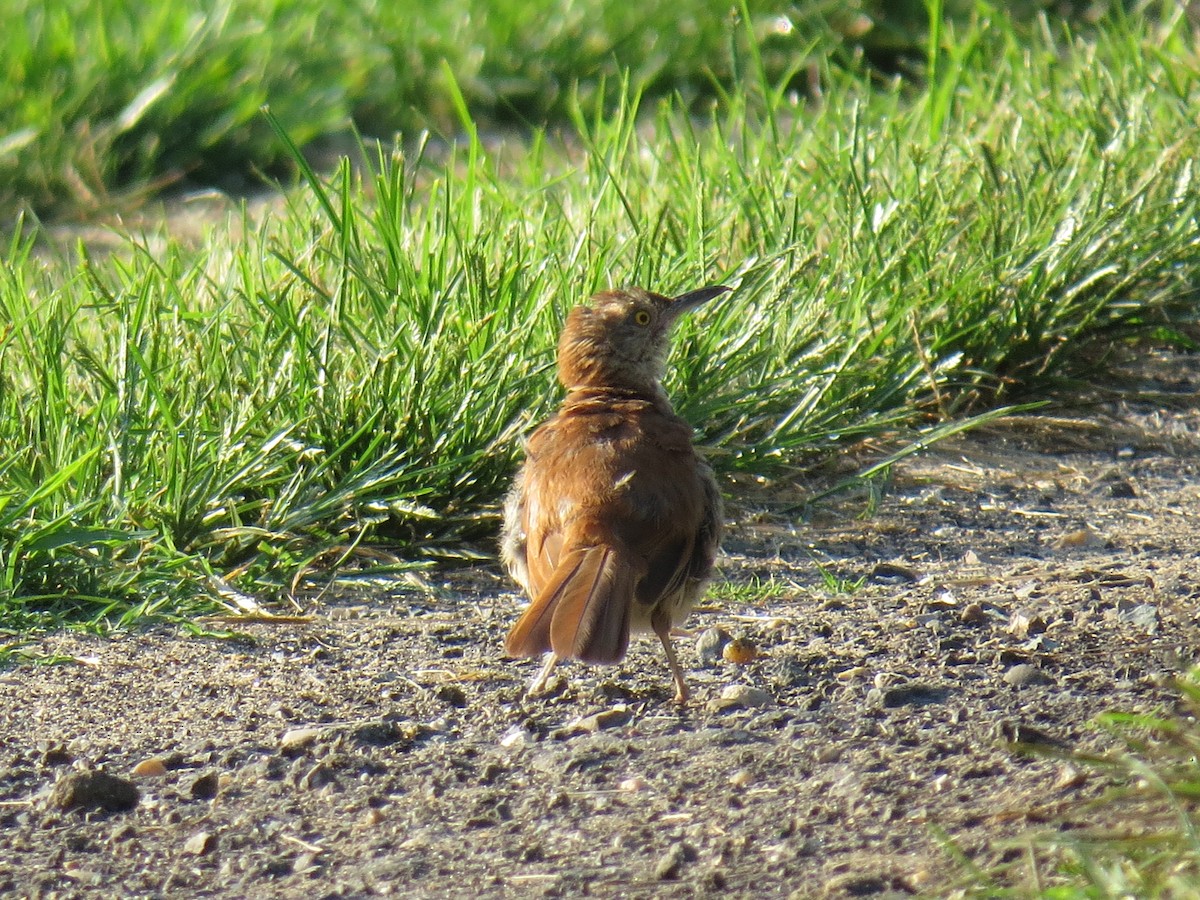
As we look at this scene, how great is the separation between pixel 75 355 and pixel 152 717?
135 centimetres

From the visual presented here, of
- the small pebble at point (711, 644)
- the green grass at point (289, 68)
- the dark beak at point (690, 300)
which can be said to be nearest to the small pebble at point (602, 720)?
the small pebble at point (711, 644)

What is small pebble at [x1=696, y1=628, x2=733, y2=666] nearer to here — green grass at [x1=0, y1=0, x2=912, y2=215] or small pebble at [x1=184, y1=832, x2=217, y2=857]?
small pebble at [x1=184, y1=832, x2=217, y2=857]

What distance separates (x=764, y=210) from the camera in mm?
6012

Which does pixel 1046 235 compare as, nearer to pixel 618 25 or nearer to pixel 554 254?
Answer: pixel 554 254

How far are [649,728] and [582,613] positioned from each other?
0.30 meters

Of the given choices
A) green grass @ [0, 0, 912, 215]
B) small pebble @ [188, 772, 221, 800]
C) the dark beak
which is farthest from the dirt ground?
green grass @ [0, 0, 912, 215]

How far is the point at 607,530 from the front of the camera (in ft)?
13.4

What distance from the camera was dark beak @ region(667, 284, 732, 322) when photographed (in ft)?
16.4

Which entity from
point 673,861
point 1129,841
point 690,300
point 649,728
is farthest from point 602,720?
point 690,300

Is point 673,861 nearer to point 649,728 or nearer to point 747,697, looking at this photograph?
point 649,728

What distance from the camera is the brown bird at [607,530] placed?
150 inches

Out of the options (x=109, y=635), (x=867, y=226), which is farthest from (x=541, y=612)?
(x=867, y=226)

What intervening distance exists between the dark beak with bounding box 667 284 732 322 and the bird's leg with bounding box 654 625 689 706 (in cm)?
120

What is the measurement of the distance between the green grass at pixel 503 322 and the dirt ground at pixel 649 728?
10.3 inches
